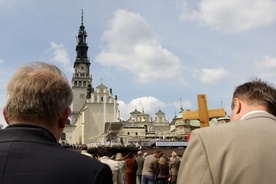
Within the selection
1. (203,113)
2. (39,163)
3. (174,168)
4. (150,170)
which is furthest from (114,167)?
(39,163)

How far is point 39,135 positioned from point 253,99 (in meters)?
1.70

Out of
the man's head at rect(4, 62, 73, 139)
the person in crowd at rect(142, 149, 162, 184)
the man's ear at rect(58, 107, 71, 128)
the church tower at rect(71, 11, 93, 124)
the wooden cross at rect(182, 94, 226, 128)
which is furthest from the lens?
the church tower at rect(71, 11, 93, 124)

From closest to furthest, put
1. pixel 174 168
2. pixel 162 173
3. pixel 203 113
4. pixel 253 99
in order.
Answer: pixel 253 99 < pixel 203 113 < pixel 162 173 < pixel 174 168

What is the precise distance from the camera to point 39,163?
202 centimetres

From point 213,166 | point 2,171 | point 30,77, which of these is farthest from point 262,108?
point 2,171

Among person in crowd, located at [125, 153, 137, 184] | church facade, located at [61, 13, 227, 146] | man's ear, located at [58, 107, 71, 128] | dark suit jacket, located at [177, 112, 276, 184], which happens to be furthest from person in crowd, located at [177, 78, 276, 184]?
church facade, located at [61, 13, 227, 146]

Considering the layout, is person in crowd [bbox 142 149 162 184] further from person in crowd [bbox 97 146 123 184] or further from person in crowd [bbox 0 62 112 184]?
person in crowd [bbox 0 62 112 184]

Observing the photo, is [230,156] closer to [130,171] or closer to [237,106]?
[237,106]

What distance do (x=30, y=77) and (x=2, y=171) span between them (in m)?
0.61

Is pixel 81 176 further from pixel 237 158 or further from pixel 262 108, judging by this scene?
pixel 262 108

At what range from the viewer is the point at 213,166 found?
2.36m

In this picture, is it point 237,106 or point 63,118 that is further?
point 237,106

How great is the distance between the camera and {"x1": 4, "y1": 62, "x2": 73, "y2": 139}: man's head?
221cm

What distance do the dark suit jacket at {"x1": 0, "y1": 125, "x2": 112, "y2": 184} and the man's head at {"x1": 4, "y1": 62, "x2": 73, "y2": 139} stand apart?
9cm
